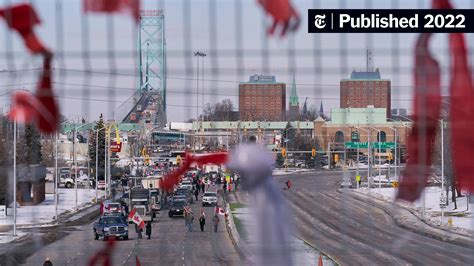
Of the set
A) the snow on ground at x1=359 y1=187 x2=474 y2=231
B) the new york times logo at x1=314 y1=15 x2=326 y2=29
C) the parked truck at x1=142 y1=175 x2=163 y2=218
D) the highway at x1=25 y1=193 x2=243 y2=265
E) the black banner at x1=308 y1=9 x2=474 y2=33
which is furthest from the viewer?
the highway at x1=25 y1=193 x2=243 y2=265

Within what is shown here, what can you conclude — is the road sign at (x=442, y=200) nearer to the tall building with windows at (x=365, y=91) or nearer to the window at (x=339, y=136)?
the window at (x=339, y=136)

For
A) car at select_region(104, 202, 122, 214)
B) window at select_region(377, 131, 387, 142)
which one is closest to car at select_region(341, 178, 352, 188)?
window at select_region(377, 131, 387, 142)

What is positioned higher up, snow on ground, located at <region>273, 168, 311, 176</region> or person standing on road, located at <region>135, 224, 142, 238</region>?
snow on ground, located at <region>273, 168, 311, 176</region>

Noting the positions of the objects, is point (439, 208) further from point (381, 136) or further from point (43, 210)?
point (43, 210)

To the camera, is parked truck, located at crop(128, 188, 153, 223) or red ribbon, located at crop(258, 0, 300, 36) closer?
red ribbon, located at crop(258, 0, 300, 36)

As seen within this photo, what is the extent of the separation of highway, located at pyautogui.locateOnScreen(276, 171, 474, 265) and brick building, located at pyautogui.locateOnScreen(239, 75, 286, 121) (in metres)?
0.29

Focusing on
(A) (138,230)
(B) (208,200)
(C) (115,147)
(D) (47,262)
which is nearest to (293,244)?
(C) (115,147)

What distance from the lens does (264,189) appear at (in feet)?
9.08

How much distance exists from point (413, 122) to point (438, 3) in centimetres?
46

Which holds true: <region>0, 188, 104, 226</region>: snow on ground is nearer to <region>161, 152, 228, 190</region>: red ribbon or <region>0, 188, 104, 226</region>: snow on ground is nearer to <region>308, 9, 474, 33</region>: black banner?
<region>161, 152, 228, 190</region>: red ribbon

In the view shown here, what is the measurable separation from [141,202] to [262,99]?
1598 millimetres

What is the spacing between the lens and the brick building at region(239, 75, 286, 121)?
3059 millimetres

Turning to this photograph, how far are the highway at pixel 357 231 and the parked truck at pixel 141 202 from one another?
85cm

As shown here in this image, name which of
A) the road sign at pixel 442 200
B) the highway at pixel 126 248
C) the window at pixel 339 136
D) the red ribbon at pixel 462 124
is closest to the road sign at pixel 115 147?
the highway at pixel 126 248
